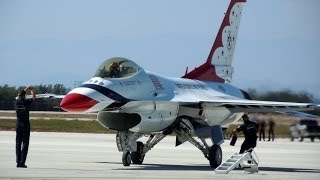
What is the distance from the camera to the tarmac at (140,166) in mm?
22531

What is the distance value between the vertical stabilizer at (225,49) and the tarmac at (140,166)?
126 inches

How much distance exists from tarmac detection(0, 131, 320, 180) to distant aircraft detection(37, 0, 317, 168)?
0.90 m

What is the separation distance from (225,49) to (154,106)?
26.6 ft

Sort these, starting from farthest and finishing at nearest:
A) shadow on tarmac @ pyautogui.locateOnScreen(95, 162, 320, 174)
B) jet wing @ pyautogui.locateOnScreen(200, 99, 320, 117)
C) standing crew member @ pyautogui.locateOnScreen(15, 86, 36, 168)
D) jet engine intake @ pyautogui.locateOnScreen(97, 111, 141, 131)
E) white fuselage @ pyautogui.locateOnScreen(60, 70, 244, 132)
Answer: jet wing @ pyautogui.locateOnScreen(200, 99, 320, 117) < jet engine intake @ pyautogui.locateOnScreen(97, 111, 141, 131) < shadow on tarmac @ pyautogui.locateOnScreen(95, 162, 320, 174) < white fuselage @ pyautogui.locateOnScreen(60, 70, 244, 132) < standing crew member @ pyautogui.locateOnScreen(15, 86, 36, 168)

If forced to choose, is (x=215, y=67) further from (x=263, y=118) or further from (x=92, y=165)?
(x=92, y=165)

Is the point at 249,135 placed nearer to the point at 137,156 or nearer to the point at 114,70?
the point at 137,156

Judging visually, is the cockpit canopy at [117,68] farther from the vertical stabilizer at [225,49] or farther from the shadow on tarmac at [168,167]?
the vertical stabilizer at [225,49]

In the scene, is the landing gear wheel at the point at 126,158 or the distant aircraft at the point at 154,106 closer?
the distant aircraft at the point at 154,106

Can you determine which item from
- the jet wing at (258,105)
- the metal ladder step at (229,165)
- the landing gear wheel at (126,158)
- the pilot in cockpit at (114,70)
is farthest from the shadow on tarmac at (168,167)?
the pilot in cockpit at (114,70)

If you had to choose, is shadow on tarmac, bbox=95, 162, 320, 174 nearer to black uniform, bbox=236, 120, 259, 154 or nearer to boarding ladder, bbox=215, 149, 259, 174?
black uniform, bbox=236, 120, 259, 154

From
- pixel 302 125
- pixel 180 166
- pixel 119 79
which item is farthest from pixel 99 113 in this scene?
pixel 302 125

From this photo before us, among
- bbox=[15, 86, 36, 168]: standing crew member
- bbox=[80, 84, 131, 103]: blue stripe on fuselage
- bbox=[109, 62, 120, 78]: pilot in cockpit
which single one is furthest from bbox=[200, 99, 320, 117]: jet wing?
bbox=[15, 86, 36, 168]: standing crew member

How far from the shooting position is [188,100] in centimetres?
2808

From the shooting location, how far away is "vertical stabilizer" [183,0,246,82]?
33.3 meters
